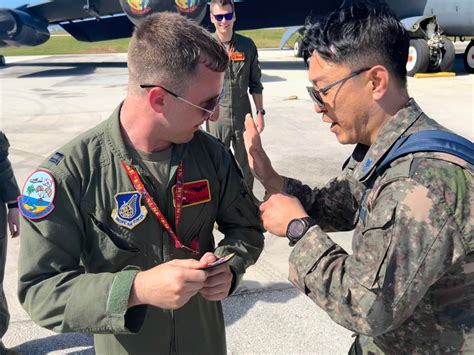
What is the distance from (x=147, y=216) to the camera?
157 centimetres

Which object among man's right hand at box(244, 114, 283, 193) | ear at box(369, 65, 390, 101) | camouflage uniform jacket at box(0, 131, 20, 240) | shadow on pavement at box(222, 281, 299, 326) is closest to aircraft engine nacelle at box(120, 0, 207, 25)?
shadow on pavement at box(222, 281, 299, 326)

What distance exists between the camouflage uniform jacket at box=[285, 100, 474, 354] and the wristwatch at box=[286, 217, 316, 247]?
31 mm

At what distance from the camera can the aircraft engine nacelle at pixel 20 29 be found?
1895 cm

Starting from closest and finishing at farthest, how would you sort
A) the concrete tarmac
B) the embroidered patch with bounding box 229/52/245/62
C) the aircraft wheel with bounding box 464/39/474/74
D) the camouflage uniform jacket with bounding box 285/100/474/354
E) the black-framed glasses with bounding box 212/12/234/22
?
1. the camouflage uniform jacket with bounding box 285/100/474/354
2. the concrete tarmac
3. the black-framed glasses with bounding box 212/12/234/22
4. the embroidered patch with bounding box 229/52/245/62
5. the aircraft wheel with bounding box 464/39/474/74

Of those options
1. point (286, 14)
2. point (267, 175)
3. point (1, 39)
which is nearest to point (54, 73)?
point (1, 39)

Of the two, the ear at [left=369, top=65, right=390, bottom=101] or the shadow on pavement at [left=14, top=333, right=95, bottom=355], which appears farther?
the shadow on pavement at [left=14, top=333, right=95, bottom=355]

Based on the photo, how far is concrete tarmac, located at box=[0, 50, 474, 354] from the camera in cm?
317

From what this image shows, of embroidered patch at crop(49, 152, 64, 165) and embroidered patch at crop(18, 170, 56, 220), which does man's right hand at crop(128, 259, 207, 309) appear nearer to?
embroidered patch at crop(18, 170, 56, 220)

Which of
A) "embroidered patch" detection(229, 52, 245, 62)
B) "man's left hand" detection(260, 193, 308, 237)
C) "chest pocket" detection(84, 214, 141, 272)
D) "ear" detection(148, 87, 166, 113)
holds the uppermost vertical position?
"ear" detection(148, 87, 166, 113)

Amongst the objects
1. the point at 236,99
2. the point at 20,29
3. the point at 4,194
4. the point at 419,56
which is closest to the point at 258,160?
the point at 4,194

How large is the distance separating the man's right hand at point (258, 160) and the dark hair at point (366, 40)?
0.50m

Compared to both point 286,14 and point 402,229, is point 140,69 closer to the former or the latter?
point 402,229

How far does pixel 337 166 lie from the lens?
6754 millimetres

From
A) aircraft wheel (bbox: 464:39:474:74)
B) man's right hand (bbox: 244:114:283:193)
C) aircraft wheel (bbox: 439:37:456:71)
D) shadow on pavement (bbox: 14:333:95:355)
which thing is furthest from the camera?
aircraft wheel (bbox: 464:39:474:74)
